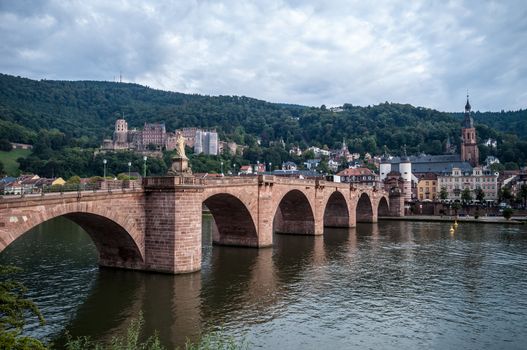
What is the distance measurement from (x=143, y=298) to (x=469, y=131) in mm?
140486

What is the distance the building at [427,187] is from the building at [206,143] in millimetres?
89052

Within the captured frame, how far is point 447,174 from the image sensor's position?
12225cm

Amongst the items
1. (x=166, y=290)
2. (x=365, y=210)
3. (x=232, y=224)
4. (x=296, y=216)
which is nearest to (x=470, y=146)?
(x=365, y=210)

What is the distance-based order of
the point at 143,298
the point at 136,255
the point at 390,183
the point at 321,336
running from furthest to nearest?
the point at 390,183, the point at 136,255, the point at 143,298, the point at 321,336

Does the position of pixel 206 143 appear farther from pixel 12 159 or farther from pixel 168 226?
pixel 168 226

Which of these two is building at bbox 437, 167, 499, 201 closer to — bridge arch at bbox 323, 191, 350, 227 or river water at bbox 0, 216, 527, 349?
bridge arch at bbox 323, 191, 350, 227

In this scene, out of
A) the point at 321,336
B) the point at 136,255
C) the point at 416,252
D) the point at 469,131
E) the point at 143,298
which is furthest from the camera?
the point at 469,131

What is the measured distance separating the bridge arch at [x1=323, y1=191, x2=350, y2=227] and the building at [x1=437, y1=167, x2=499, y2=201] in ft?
195

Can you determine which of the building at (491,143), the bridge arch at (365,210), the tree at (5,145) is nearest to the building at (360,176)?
the bridge arch at (365,210)

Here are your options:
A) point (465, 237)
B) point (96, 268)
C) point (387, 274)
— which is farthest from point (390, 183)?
point (96, 268)

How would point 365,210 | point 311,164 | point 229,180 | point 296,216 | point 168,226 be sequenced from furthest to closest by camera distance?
point 311,164 → point 365,210 → point 296,216 → point 229,180 → point 168,226

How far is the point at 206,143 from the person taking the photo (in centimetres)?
18738

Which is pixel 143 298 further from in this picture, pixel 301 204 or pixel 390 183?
pixel 390 183

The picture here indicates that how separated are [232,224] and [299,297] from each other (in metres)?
17.6
